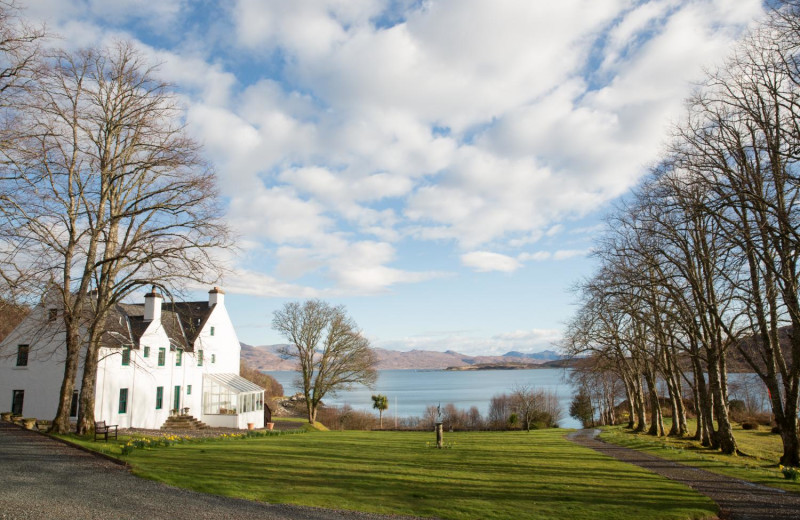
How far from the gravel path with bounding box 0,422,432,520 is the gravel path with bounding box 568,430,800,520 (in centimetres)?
725

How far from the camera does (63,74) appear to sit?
18391 millimetres

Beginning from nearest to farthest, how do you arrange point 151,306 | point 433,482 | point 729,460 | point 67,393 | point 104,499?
point 104,499 < point 433,482 < point 729,460 < point 67,393 < point 151,306

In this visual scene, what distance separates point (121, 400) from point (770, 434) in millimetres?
42754

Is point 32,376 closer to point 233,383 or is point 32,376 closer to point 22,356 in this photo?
point 22,356

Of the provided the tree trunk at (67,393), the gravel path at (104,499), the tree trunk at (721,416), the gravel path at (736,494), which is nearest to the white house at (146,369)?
the tree trunk at (67,393)

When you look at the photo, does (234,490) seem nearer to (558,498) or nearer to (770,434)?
(558,498)

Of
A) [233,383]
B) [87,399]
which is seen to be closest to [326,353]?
[233,383]

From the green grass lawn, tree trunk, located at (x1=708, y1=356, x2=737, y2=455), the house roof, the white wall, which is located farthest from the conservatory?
tree trunk, located at (x1=708, y1=356, x2=737, y2=455)

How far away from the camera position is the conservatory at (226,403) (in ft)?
119

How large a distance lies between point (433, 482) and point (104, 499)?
24.2 feet

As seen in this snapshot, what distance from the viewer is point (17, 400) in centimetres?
2770

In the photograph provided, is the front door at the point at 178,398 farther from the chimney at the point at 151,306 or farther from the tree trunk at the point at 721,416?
the tree trunk at the point at 721,416

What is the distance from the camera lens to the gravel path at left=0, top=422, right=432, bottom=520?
28.6ft

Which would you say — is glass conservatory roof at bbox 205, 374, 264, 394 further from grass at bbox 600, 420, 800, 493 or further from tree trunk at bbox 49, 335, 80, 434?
grass at bbox 600, 420, 800, 493
